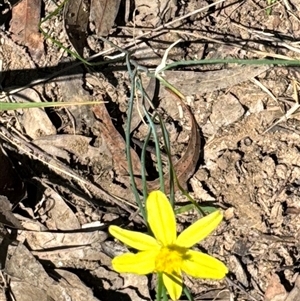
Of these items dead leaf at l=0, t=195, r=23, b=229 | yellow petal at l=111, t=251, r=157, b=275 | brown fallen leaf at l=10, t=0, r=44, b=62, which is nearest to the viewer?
yellow petal at l=111, t=251, r=157, b=275

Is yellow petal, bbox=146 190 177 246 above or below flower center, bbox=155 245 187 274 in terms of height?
above

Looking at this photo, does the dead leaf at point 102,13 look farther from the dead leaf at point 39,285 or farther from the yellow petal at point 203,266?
the yellow petal at point 203,266

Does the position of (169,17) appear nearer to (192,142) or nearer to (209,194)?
(192,142)

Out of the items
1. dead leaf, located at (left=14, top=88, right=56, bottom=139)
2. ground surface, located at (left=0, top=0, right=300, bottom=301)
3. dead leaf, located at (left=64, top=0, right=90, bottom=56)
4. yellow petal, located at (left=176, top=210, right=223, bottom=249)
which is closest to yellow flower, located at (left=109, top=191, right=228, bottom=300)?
yellow petal, located at (left=176, top=210, right=223, bottom=249)

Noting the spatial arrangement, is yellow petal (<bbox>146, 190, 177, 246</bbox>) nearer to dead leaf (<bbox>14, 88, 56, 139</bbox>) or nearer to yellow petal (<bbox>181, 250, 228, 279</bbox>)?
yellow petal (<bbox>181, 250, 228, 279</bbox>)

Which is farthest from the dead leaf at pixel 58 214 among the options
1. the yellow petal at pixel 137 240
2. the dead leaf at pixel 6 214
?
the yellow petal at pixel 137 240

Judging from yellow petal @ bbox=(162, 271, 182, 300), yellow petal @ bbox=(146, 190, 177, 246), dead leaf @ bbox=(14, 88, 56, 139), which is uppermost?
dead leaf @ bbox=(14, 88, 56, 139)
